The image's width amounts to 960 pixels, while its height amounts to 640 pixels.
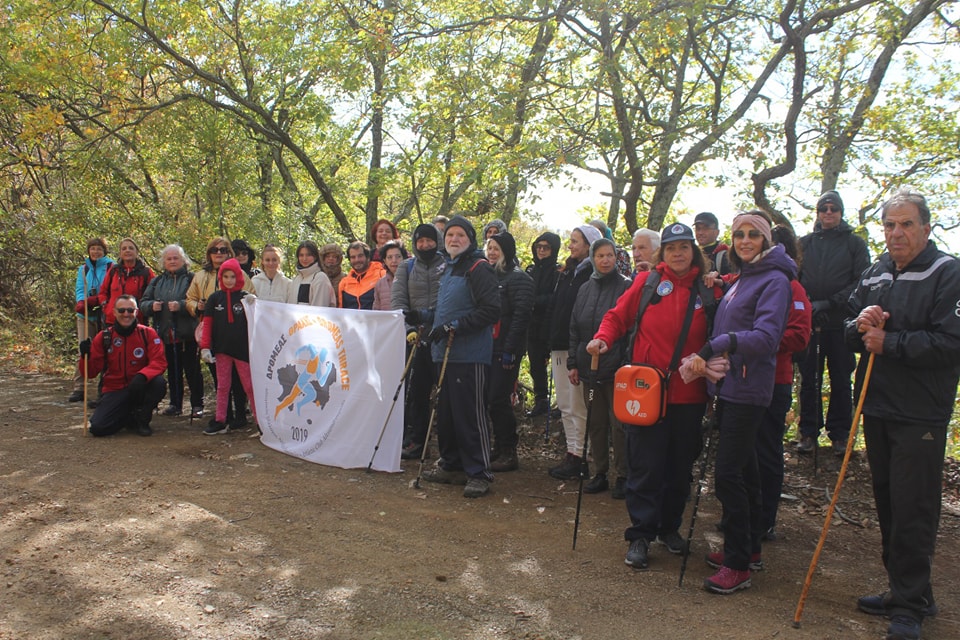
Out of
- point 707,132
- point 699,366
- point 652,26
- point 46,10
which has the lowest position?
point 699,366

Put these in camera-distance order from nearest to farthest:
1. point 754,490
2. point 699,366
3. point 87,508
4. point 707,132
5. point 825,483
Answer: point 699,366 < point 754,490 < point 87,508 < point 825,483 < point 707,132

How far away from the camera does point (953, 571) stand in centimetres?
472

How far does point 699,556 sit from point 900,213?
247 cm

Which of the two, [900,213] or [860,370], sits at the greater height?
[900,213]

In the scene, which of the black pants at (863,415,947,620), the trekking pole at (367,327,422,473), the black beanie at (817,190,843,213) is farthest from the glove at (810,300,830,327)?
the trekking pole at (367,327,422,473)

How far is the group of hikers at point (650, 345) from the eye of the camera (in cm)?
368

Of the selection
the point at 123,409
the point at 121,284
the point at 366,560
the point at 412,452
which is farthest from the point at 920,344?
the point at 121,284

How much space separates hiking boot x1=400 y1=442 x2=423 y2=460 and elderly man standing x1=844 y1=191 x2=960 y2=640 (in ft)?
14.2

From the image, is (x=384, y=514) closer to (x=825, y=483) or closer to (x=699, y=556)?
(x=699, y=556)

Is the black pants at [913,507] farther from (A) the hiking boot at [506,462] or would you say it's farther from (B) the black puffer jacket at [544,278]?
(B) the black puffer jacket at [544,278]

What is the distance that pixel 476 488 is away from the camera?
5941 mm

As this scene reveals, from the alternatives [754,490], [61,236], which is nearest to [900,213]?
[754,490]

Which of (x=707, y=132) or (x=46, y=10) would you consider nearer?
(x=707, y=132)

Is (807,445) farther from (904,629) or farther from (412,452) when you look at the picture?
(412,452)
